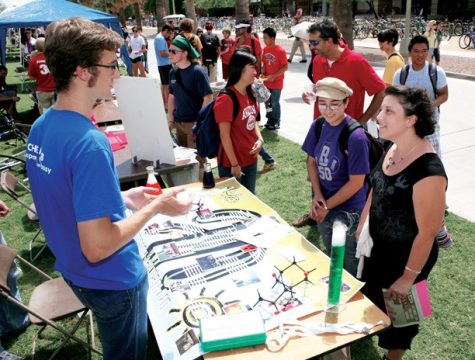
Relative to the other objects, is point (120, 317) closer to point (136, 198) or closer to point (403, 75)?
point (136, 198)

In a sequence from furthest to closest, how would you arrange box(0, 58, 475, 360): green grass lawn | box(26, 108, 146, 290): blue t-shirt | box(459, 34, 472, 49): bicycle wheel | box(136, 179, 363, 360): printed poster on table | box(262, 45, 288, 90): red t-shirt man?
box(459, 34, 472, 49): bicycle wheel, box(262, 45, 288, 90): red t-shirt man, box(0, 58, 475, 360): green grass lawn, box(136, 179, 363, 360): printed poster on table, box(26, 108, 146, 290): blue t-shirt

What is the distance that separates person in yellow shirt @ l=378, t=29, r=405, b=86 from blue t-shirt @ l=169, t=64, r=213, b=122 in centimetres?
225

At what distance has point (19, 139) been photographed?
324 inches

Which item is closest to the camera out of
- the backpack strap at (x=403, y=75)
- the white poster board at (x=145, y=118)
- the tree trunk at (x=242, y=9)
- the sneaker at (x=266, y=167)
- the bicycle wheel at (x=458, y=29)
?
the white poster board at (x=145, y=118)

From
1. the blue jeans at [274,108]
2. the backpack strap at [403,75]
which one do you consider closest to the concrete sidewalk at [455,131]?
the blue jeans at [274,108]

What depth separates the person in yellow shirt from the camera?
4.96 m

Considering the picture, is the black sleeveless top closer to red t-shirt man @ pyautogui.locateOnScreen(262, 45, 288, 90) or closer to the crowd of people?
the crowd of people

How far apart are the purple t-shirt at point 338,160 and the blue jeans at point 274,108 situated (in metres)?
4.67

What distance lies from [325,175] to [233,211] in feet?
2.37

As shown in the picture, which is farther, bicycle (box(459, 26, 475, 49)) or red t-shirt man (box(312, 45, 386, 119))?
bicycle (box(459, 26, 475, 49))

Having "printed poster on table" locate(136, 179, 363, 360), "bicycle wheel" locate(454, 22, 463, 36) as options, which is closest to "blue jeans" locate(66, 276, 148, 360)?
"printed poster on table" locate(136, 179, 363, 360)

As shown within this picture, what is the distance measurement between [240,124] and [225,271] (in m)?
1.66

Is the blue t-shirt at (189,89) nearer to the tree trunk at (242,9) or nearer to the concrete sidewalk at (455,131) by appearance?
the concrete sidewalk at (455,131)

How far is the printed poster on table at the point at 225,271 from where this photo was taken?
6.36ft
